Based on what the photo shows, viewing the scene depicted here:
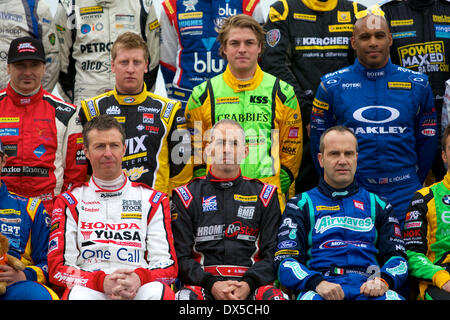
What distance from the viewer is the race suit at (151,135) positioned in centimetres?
597

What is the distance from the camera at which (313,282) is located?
190 inches

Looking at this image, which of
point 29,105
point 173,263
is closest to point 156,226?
point 173,263

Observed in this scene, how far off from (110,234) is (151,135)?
1.35m

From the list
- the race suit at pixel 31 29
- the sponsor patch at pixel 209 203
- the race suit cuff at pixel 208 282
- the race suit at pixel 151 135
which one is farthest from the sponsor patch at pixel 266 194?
the race suit at pixel 31 29

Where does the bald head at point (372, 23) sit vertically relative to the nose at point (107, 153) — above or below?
above

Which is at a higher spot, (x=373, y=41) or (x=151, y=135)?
(x=373, y=41)

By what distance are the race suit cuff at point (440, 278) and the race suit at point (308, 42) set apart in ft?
7.01

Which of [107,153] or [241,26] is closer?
[107,153]

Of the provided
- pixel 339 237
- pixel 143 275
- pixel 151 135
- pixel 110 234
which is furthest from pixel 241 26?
pixel 143 275

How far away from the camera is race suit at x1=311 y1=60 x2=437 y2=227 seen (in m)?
6.00

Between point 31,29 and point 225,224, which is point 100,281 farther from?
point 31,29

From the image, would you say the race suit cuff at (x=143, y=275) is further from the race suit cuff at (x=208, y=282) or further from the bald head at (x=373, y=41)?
the bald head at (x=373, y=41)

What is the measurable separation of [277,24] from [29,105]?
2.72 m

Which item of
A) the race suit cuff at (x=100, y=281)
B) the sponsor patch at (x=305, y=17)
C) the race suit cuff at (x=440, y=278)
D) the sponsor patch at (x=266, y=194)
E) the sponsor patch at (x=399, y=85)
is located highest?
the sponsor patch at (x=305, y=17)
